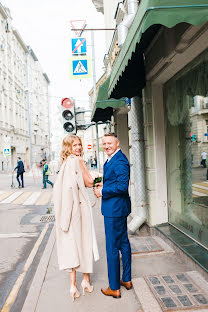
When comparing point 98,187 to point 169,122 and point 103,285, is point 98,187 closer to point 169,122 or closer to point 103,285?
point 103,285

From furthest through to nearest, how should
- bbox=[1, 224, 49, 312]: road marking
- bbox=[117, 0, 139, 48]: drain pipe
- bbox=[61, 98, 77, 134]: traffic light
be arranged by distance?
bbox=[61, 98, 77, 134]: traffic light < bbox=[117, 0, 139, 48]: drain pipe < bbox=[1, 224, 49, 312]: road marking

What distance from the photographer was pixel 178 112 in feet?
17.0

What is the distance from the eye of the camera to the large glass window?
4.27 meters

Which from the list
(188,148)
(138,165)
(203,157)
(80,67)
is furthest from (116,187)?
(80,67)

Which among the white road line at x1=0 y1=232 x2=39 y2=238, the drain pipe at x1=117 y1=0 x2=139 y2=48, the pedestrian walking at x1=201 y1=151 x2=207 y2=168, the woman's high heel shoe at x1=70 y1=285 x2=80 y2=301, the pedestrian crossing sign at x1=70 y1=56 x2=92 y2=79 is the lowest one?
the white road line at x1=0 y1=232 x2=39 y2=238

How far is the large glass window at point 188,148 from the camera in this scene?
4.27m

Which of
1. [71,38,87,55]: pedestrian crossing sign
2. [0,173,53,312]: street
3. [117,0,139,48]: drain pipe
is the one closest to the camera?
[0,173,53,312]: street

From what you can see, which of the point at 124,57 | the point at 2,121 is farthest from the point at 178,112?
the point at 2,121

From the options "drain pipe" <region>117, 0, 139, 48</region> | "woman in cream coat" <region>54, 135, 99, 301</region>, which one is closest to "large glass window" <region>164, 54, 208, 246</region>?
"drain pipe" <region>117, 0, 139, 48</region>

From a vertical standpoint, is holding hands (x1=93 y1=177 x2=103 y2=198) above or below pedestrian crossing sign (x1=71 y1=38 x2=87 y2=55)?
below

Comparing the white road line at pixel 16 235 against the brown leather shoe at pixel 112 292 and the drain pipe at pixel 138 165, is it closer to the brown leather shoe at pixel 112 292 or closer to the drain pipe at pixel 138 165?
the drain pipe at pixel 138 165

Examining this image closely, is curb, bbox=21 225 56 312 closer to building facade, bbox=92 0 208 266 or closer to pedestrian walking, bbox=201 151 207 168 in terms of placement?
building facade, bbox=92 0 208 266

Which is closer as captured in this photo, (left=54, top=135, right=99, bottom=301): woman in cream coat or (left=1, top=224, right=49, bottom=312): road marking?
(left=54, top=135, right=99, bottom=301): woman in cream coat

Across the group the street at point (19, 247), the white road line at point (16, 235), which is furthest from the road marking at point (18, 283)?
the white road line at point (16, 235)
